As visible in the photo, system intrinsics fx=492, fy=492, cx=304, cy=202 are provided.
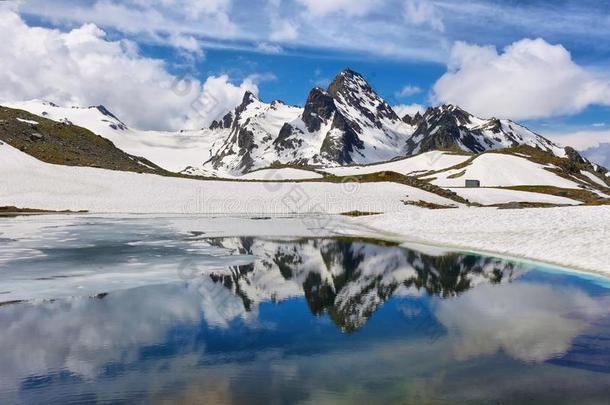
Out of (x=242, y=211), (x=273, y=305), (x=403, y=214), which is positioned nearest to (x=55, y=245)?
(x=273, y=305)

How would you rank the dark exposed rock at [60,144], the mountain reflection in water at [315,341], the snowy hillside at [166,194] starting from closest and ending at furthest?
the mountain reflection in water at [315,341], the snowy hillside at [166,194], the dark exposed rock at [60,144]

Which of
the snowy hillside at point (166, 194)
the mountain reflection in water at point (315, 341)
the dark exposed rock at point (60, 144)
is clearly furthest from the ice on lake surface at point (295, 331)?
the dark exposed rock at point (60, 144)

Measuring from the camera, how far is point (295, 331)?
58.7 ft

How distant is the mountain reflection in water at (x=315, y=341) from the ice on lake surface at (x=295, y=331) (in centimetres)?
7

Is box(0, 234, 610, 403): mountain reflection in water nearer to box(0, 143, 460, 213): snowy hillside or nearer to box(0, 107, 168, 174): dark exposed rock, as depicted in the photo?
box(0, 143, 460, 213): snowy hillside

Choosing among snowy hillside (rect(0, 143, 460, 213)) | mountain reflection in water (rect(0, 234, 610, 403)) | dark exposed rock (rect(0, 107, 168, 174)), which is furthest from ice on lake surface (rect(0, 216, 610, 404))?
dark exposed rock (rect(0, 107, 168, 174))

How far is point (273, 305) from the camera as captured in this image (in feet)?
71.5

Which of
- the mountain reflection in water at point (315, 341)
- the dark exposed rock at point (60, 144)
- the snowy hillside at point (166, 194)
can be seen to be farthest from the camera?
the dark exposed rock at point (60, 144)

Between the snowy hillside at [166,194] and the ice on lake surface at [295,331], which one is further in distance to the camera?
the snowy hillside at [166,194]

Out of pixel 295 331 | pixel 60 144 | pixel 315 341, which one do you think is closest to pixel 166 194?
pixel 60 144

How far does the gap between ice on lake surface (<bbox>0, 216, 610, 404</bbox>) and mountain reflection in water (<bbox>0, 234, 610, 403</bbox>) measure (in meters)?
0.07

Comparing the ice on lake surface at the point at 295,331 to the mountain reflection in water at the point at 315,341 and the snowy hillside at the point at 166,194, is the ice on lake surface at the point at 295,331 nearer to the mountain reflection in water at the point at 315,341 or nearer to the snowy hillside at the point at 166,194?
the mountain reflection in water at the point at 315,341

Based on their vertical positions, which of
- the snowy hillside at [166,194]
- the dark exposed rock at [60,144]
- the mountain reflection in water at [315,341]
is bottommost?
the mountain reflection in water at [315,341]

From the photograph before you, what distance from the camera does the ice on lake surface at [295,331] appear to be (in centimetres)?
1277
